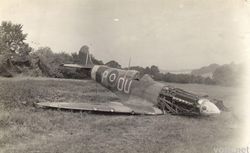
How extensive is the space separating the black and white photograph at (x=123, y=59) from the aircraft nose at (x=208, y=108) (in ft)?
0.87

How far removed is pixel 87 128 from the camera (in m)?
2.01

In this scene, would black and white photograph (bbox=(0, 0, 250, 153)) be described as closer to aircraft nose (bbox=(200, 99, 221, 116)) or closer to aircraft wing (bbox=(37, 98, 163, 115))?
aircraft wing (bbox=(37, 98, 163, 115))

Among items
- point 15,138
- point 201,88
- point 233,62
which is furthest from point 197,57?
point 15,138

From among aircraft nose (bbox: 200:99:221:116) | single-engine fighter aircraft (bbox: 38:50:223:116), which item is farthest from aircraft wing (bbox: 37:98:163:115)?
aircraft nose (bbox: 200:99:221:116)

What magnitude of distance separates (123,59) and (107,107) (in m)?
0.47

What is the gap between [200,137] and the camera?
2.11 metres

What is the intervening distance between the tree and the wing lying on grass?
38 centimetres

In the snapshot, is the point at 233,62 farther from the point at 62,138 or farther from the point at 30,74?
the point at 30,74

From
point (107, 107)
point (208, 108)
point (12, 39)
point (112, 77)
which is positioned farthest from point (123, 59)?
point (112, 77)

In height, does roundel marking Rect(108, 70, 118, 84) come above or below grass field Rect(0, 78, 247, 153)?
above

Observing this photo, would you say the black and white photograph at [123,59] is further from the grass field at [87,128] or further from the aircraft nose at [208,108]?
the aircraft nose at [208,108]

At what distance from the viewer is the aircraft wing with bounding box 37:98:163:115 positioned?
2262 millimetres

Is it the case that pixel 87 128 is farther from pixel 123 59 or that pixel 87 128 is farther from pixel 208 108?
pixel 208 108

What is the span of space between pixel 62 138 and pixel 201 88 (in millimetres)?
1221
